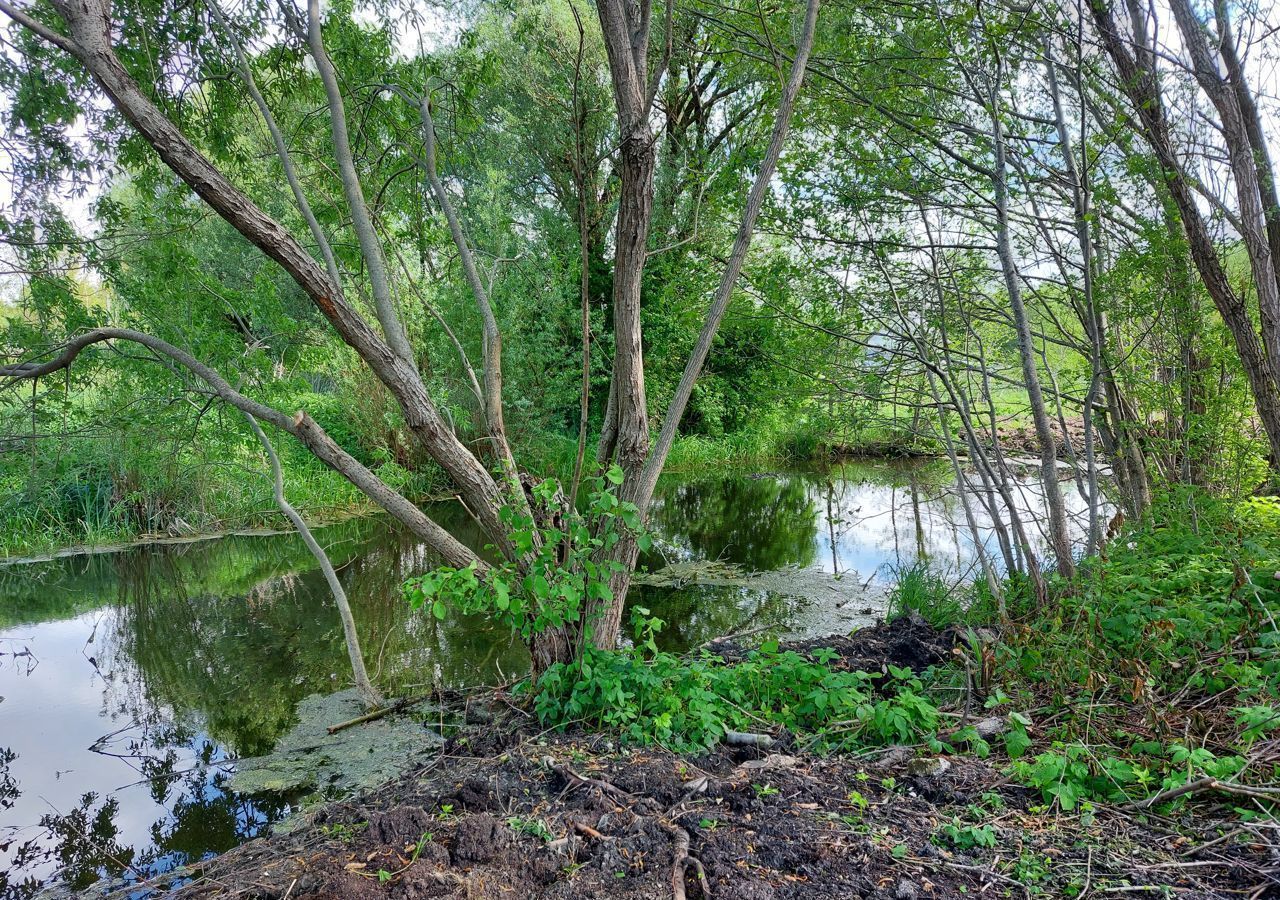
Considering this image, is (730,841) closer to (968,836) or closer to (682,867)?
(682,867)

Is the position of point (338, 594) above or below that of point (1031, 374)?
below

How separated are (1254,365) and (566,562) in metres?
4.34

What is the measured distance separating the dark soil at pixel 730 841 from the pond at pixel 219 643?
3.91ft

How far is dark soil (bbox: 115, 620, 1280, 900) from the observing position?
71.7 inches

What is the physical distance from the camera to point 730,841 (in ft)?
6.69

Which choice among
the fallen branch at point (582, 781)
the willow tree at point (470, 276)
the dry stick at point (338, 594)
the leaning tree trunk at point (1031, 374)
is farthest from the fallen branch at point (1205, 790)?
the dry stick at point (338, 594)

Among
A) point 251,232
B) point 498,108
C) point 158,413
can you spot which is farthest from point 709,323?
point 498,108

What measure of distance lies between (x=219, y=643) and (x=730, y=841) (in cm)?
574

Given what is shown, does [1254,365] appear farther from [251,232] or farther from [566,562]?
[251,232]

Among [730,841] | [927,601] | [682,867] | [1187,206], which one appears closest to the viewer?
[682,867]

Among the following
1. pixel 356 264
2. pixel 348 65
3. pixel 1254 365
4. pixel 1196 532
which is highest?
pixel 348 65

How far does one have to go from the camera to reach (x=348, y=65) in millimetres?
5035

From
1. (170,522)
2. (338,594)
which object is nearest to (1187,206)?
(338,594)

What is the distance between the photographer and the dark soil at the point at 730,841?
71.7 inches
